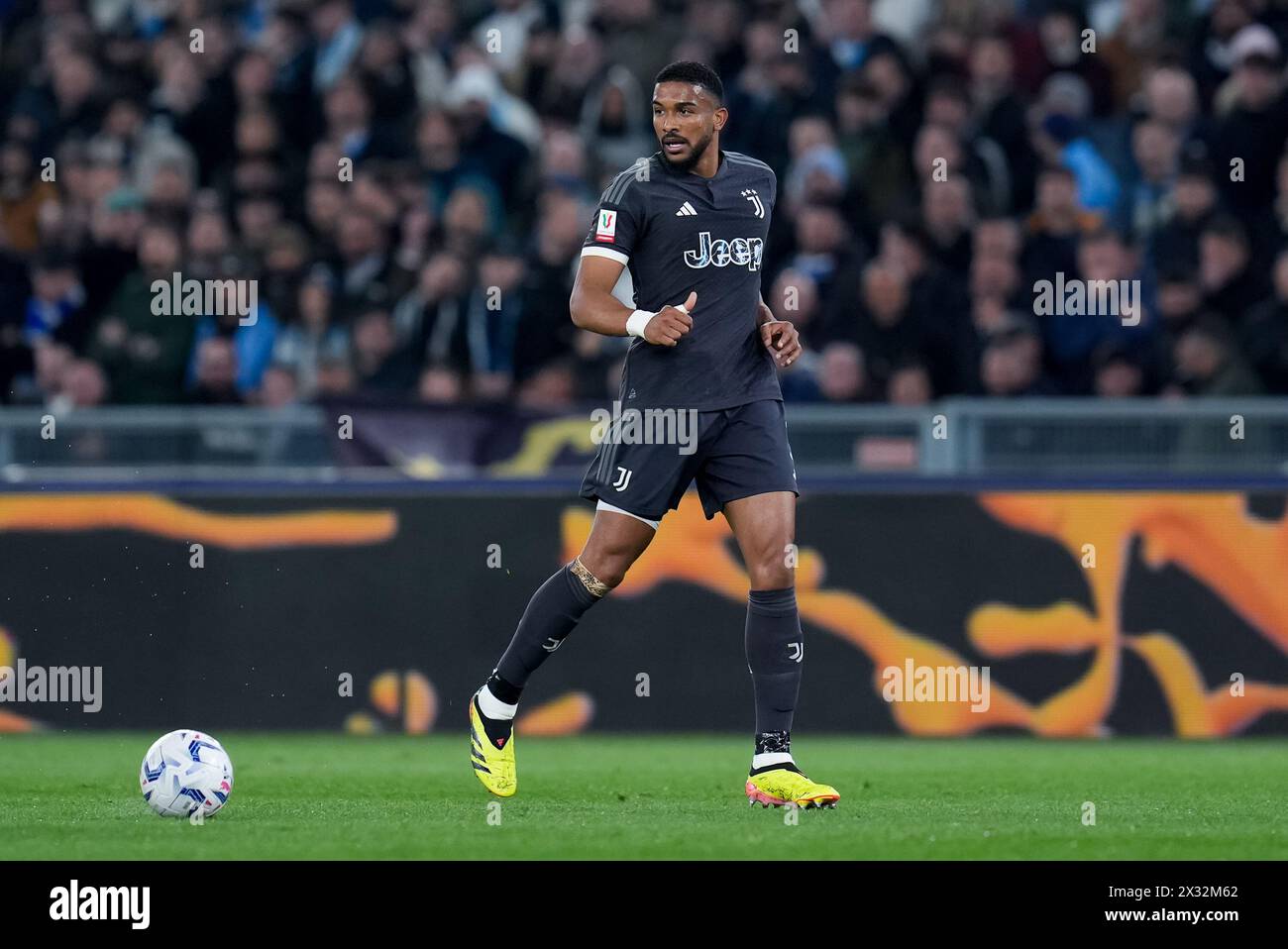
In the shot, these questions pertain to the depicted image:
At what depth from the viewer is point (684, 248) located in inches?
310

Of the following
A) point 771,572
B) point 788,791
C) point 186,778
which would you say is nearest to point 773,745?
point 788,791

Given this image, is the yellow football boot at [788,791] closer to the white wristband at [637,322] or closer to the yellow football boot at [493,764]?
the yellow football boot at [493,764]

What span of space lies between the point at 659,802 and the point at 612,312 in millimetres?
1695

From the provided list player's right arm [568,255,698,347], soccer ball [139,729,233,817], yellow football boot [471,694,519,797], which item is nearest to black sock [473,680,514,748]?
yellow football boot [471,694,519,797]

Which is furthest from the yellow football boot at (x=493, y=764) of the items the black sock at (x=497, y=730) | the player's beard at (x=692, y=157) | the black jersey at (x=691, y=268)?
the player's beard at (x=692, y=157)

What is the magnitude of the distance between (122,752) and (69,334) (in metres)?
4.39

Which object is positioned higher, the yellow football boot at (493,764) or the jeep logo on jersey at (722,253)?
the jeep logo on jersey at (722,253)

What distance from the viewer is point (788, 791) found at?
7.66 metres

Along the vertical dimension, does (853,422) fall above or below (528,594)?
above

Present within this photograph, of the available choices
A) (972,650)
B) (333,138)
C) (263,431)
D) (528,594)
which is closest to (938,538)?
(972,650)

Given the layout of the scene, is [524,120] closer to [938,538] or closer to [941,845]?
[938,538]

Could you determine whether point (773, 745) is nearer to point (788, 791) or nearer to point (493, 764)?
point (788, 791)

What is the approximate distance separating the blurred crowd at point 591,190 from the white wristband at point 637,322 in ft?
14.5

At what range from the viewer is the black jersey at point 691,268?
786cm
